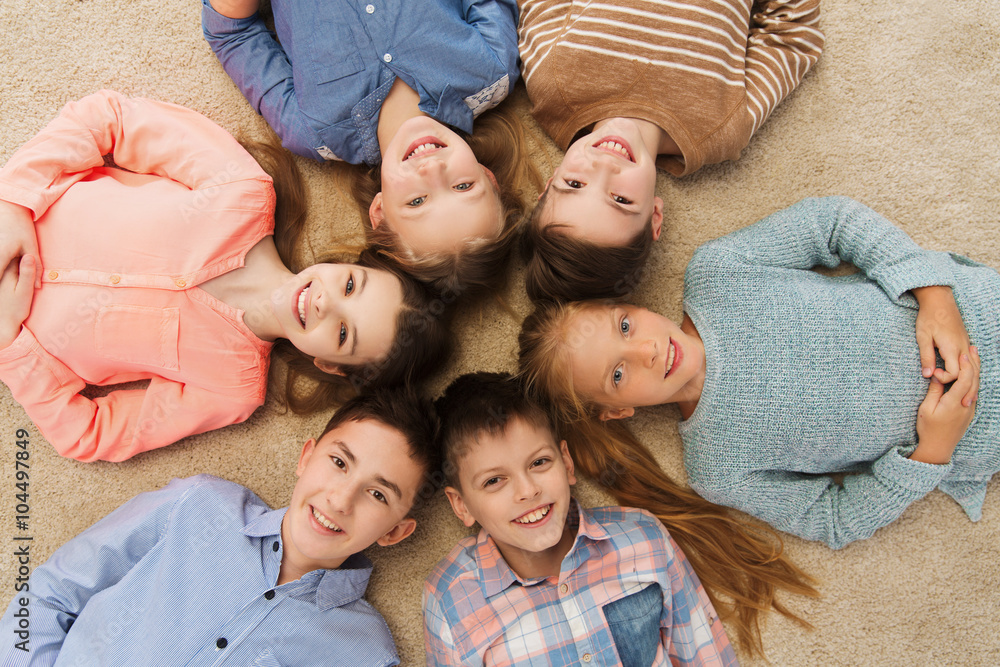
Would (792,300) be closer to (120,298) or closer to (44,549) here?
(120,298)

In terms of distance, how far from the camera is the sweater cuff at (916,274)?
1.28m

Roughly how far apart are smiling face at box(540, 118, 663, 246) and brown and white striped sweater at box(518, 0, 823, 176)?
0.45 feet

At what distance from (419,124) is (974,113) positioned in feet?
4.49

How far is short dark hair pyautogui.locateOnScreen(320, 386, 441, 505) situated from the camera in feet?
4.17

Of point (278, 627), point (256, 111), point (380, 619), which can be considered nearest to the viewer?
point (278, 627)

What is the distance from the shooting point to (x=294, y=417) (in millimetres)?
1490

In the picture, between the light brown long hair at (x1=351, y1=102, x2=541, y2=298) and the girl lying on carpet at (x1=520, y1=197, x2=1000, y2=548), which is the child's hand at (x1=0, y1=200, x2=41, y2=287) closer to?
the light brown long hair at (x1=351, y1=102, x2=541, y2=298)

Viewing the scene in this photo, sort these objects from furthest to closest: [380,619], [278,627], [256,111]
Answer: [256,111] < [380,619] < [278,627]

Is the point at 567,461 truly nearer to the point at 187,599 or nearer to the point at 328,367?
the point at 328,367

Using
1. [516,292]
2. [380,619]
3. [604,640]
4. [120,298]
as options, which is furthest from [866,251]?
[120,298]

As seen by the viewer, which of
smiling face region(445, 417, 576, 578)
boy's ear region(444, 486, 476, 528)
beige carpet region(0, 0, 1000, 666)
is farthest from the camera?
beige carpet region(0, 0, 1000, 666)

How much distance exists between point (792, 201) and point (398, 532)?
127 centimetres

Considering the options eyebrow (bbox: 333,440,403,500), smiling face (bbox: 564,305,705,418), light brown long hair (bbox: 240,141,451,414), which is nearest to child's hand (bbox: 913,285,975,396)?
smiling face (bbox: 564,305,705,418)

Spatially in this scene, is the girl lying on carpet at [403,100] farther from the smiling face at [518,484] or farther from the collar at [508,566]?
the collar at [508,566]
